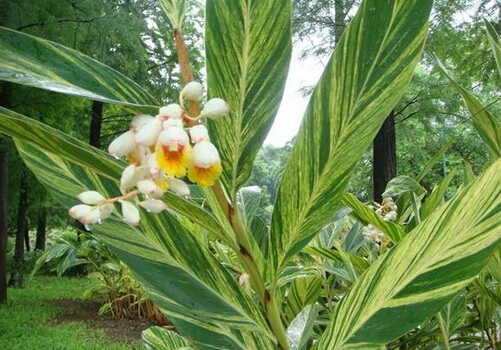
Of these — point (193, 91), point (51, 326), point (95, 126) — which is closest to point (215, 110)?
point (193, 91)

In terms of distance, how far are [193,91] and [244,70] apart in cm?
7

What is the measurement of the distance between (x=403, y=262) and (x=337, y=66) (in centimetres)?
14

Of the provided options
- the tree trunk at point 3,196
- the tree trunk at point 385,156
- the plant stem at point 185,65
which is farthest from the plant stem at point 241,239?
the tree trunk at point 3,196

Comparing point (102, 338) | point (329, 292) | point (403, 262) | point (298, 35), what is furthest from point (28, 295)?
point (403, 262)

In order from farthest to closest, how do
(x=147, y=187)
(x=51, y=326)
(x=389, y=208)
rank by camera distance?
(x=51, y=326), (x=389, y=208), (x=147, y=187)

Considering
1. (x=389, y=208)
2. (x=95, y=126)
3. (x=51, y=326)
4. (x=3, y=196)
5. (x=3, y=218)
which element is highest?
(x=95, y=126)

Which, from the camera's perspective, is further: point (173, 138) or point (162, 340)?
point (162, 340)

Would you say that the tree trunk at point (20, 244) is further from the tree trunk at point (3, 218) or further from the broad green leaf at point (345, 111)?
the broad green leaf at point (345, 111)

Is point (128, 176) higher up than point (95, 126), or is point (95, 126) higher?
point (95, 126)

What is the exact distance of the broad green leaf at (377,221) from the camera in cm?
64

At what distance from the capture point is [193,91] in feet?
1.04

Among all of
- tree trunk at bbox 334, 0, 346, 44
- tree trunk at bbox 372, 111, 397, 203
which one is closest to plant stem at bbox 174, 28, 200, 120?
tree trunk at bbox 372, 111, 397, 203

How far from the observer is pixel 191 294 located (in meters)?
0.39

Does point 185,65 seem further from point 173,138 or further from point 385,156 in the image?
point 385,156
